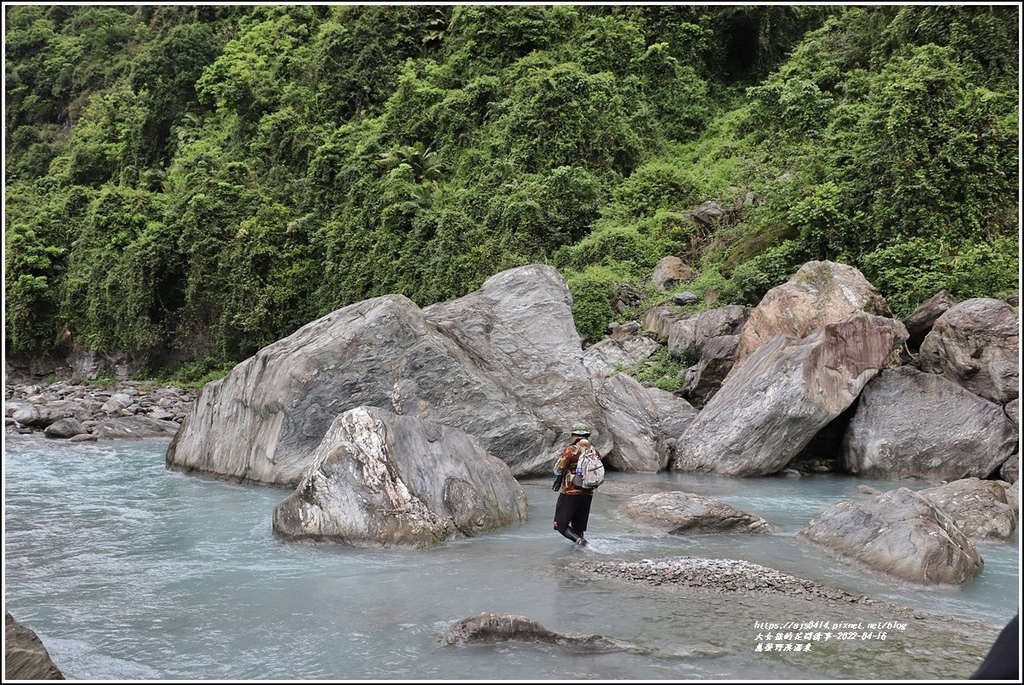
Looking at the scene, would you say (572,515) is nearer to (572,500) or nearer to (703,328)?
(572,500)

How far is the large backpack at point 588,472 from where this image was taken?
29.0 feet

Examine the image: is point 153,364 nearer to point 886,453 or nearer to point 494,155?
point 494,155

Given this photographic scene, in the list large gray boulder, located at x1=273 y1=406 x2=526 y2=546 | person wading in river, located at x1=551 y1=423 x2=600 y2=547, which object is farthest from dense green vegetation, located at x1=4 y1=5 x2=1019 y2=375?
large gray boulder, located at x1=273 y1=406 x2=526 y2=546

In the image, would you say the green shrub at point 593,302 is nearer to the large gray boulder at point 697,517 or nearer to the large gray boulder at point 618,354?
the large gray boulder at point 618,354

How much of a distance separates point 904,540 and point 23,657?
7.38 metres

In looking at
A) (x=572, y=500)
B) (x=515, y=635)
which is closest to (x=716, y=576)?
(x=572, y=500)

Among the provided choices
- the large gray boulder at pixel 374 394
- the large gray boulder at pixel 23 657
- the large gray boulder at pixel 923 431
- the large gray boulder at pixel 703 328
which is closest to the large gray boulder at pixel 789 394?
the large gray boulder at pixel 923 431

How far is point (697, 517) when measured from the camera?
975cm

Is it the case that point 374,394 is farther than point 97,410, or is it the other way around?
point 97,410

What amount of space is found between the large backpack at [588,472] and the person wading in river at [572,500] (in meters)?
0.08

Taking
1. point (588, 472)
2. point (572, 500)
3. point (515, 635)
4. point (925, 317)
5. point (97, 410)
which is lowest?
point (97, 410)

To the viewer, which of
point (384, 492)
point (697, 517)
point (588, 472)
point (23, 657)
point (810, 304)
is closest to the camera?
point (23, 657)

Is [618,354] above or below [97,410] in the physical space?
above

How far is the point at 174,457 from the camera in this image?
14.9 metres
